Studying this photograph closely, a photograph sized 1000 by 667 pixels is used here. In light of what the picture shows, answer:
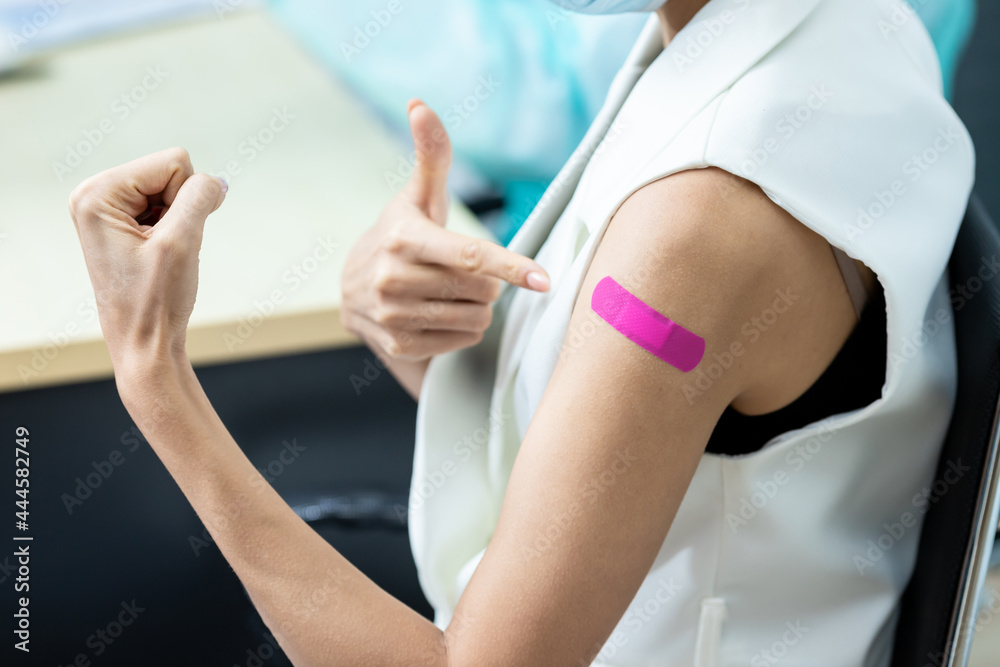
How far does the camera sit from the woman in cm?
47

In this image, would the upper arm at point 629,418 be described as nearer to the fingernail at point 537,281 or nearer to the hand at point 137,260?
the fingernail at point 537,281

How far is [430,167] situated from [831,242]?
37cm

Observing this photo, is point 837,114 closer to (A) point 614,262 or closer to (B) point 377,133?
(A) point 614,262

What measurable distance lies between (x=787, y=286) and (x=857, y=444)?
15 centimetres

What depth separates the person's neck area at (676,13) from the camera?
2.02 feet

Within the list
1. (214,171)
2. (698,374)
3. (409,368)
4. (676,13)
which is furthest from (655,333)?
(214,171)

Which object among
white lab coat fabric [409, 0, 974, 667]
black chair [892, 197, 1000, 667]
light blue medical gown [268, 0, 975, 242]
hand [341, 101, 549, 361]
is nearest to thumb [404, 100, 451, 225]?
hand [341, 101, 549, 361]

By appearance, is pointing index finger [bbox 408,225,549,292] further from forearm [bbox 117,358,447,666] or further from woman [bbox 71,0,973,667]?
forearm [bbox 117,358,447,666]

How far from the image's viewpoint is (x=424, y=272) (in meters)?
0.69

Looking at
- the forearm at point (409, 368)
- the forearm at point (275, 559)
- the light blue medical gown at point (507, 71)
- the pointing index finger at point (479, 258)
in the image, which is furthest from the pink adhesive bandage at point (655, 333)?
the light blue medical gown at point (507, 71)

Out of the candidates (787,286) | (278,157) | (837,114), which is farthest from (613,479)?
(278,157)

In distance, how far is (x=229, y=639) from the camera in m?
1.15

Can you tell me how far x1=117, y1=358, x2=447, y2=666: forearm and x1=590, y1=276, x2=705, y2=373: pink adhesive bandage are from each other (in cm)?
21

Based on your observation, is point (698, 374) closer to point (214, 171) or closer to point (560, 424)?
point (560, 424)
